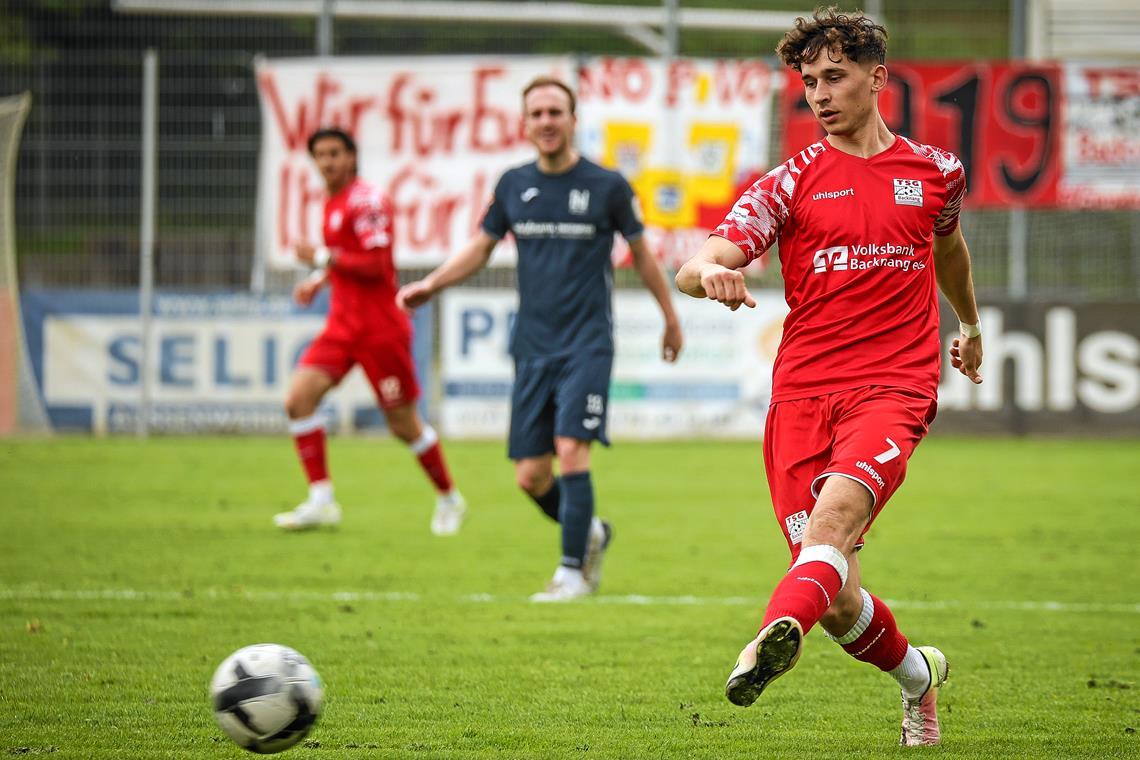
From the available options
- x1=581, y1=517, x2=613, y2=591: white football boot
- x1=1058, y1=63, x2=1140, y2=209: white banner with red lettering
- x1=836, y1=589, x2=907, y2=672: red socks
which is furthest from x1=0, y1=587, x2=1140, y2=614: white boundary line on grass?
x1=1058, y1=63, x2=1140, y2=209: white banner with red lettering

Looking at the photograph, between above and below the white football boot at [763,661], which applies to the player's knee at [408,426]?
below

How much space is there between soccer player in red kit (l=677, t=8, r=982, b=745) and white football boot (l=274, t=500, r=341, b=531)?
617 centimetres

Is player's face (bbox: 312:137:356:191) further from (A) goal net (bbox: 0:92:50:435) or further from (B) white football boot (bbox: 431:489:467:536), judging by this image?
(A) goal net (bbox: 0:92:50:435)

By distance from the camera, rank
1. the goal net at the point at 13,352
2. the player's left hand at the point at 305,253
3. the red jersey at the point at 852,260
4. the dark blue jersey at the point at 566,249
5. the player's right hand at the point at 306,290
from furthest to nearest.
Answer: the goal net at the point at 13,352
the player's right hand at the point at 306,290
the player's left hand at the point at 305,253
the dark blue jersey at the point at 566,249
the red jersey at the point at 852,260

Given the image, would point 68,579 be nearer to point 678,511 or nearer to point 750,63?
point 678,511

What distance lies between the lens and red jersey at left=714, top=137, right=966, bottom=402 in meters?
4.59

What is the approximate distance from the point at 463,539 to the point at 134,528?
2.20 metres

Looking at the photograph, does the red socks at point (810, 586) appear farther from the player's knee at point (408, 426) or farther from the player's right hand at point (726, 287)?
the player's knee at point (408, 426)

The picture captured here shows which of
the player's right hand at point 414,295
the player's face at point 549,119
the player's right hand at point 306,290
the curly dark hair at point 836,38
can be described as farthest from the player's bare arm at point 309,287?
the curly dark hair at point 836,38

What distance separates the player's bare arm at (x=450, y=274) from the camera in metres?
7.48

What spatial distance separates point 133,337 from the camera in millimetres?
18062

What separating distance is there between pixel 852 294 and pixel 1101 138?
618 inches

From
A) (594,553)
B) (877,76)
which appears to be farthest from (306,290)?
(877,76)

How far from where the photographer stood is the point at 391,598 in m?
7.64
